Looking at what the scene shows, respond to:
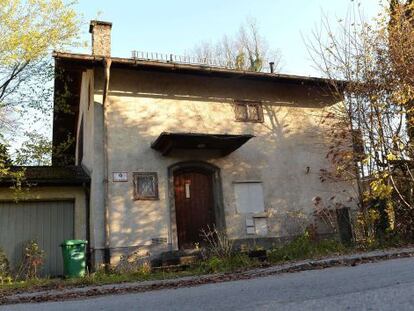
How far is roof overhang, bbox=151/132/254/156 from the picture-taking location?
35.6ft

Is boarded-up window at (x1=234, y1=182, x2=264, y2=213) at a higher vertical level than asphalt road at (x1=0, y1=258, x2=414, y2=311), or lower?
higher

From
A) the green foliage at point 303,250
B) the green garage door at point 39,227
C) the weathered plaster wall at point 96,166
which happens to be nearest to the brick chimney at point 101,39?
the weathered plaster wall at point 96,166

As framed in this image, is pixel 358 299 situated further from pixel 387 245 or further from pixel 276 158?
pixel 276 158

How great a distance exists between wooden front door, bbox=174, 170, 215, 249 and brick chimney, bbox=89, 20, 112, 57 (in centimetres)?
407

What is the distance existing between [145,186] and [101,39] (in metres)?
4.50

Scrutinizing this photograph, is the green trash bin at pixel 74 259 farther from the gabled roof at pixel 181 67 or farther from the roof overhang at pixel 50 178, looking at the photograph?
the gabled roof at pixel 181 67

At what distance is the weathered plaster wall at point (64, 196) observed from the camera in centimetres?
1227

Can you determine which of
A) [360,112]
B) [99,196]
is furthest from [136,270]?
[360,112]

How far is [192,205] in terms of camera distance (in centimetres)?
1209

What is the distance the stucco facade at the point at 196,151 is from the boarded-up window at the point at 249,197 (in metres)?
0.13

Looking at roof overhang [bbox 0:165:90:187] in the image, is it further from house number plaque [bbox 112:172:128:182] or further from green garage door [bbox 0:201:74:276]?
house number plaque [bbox 112:172:128:182]

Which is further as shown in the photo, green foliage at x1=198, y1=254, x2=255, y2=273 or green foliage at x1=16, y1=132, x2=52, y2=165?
green foliage at x1=16, y1=132, x2=52, y2=165

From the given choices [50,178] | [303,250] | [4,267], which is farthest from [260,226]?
[4,267]

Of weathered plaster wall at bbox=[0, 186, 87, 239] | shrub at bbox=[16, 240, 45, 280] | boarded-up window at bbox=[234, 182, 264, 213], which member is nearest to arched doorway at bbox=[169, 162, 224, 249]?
boarded-up window at bbox=[234, 182, 264, 213]
